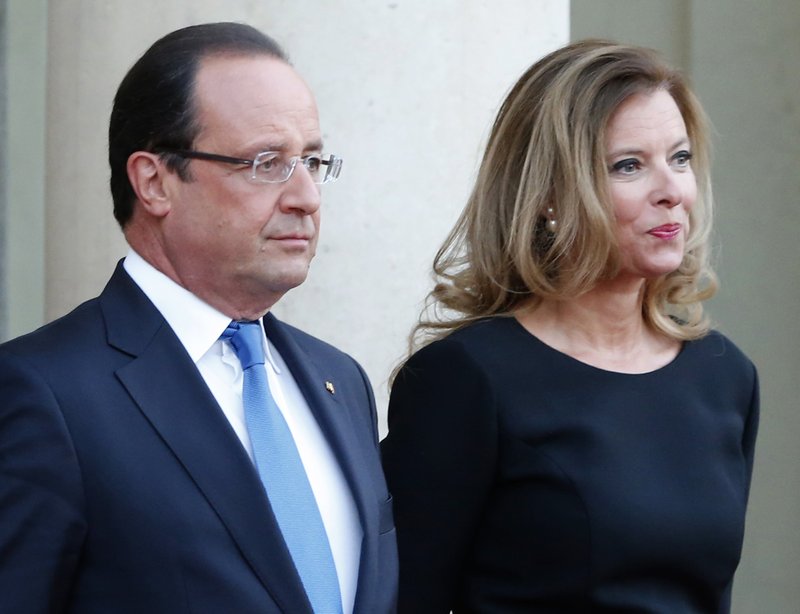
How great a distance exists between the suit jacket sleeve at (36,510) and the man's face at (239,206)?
18.1 inches

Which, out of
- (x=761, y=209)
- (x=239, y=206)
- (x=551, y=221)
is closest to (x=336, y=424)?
(x=239, y=206)

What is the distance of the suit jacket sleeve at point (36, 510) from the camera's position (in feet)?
8.11

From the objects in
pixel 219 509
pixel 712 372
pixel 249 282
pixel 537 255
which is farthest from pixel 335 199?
pixel 219 509

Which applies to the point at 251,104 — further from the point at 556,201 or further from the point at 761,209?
the point at 761,209

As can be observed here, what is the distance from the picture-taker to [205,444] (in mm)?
2678

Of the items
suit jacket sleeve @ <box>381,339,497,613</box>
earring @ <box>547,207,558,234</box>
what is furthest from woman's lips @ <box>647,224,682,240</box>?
suit jacket sleeve @ <box>381,339,497,613</box>

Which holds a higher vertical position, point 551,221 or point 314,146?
point 314,146

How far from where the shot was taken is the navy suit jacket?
2480mm

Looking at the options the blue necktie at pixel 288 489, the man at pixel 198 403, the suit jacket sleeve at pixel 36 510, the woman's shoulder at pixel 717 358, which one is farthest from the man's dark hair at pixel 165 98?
the woman's shoulder at pixel 717 358

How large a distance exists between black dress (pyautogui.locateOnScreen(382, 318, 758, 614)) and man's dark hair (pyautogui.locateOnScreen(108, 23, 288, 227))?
0.87 m

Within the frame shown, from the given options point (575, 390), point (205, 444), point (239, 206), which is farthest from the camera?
point (575, 390)

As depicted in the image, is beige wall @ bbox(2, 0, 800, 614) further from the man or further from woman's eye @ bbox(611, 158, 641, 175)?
the man

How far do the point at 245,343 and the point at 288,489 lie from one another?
0.94 ft

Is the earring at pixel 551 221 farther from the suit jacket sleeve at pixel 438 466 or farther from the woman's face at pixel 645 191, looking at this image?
the suit jacket sleeve at pixel 438 466
